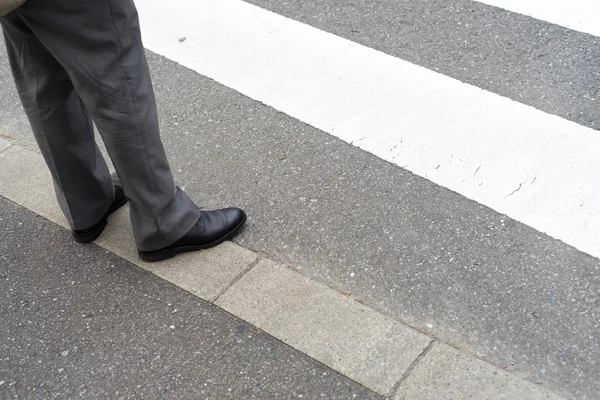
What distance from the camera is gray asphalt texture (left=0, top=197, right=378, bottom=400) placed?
2.55m

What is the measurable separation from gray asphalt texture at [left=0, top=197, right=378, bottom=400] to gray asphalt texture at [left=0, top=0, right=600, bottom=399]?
39 cm

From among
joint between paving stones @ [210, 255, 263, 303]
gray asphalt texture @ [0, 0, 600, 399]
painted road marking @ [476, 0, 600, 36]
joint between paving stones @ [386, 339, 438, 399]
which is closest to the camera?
joint between paving stones @ [386, 339, 438, 399]

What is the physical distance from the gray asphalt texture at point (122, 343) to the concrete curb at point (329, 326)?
0.16 feet

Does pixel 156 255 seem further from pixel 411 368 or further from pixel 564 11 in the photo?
pixel 564 11

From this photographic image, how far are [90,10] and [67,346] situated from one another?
114 cm

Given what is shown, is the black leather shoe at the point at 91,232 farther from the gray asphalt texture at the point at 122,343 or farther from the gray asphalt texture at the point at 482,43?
the gray asphalt texture at the point at 482,43

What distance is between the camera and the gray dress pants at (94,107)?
249 centimetres

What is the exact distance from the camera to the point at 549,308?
2.72 metres

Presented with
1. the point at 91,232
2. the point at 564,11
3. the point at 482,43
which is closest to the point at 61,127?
the point at 91,232

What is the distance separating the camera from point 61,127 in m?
2.93

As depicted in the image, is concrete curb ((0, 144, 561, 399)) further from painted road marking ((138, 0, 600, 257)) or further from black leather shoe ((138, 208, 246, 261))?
painted road marking ((138, 0, 600, 257))

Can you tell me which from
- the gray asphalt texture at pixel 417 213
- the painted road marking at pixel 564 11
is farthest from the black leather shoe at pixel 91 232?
the painted road marking at pixel 564 11

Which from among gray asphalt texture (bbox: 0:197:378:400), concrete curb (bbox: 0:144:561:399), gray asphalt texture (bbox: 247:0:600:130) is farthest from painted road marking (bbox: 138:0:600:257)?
gray asphalt texture (bbox: 0:197:378:400)

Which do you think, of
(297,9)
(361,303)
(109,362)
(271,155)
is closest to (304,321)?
(361,303)
